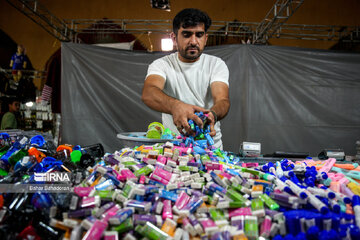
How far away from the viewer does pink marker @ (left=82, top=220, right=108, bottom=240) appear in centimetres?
63

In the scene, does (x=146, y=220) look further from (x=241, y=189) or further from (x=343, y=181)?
(x=343, y=181)

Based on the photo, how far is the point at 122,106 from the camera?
145 inches

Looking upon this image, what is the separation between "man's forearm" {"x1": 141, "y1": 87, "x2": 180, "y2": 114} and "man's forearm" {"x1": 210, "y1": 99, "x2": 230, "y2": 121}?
280 millimetres

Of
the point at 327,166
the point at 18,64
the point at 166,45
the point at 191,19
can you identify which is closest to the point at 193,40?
the point at 191,19

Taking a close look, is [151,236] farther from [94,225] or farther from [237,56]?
[237,56]

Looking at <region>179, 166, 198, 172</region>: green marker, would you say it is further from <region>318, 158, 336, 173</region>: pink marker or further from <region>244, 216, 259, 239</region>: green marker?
<region>318, 158, 336, 173</region>: pink marker

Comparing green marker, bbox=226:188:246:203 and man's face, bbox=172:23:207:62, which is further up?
man's face, bbox=172:23:207:62

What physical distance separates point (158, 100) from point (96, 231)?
3.49 feet

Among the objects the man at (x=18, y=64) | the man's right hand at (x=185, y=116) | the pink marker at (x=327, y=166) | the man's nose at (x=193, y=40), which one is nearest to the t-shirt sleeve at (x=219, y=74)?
the man's nose at (x=193, y=40)

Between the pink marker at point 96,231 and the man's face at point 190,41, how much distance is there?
1460 mm

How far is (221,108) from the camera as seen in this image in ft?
5.29

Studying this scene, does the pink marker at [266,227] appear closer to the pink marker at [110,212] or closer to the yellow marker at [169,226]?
the yellow marker at [169,226]

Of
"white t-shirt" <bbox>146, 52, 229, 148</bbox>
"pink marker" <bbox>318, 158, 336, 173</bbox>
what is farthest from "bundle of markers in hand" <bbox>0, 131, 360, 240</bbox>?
"white t-shirt" <bbox>146, 52, 229, 148</bbox>

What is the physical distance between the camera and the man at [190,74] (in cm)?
175
